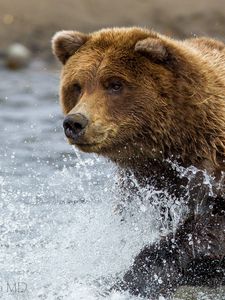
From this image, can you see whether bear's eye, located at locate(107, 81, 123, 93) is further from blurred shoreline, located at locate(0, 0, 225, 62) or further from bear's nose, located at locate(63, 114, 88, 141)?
blurred shoreline, located at locate(0, 0, 225, 62)

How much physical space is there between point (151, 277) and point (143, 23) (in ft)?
31.5

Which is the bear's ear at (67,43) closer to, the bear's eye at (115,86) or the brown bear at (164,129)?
the brown bear at (164,129)

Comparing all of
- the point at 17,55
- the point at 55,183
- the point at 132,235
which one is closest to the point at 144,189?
the point at 132,235

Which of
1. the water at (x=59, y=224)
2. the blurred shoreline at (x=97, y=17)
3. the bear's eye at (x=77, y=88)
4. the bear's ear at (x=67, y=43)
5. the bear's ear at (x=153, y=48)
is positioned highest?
the bear's ear at (x=153, y=48)

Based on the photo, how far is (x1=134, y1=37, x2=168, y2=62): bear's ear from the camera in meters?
6.72

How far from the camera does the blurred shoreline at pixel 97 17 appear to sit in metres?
15.9

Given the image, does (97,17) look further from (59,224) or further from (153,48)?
(153,48)

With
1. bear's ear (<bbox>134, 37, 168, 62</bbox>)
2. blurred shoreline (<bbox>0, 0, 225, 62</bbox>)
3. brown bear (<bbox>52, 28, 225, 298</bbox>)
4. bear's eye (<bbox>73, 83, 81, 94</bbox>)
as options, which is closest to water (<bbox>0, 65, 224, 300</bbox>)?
brown bear (<bbox>52, 28, 225, 298</bbox>)

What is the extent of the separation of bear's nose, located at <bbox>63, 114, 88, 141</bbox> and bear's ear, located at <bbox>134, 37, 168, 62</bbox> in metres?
0.64

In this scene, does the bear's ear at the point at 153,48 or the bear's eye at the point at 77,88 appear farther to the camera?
the bear's eye at the point at 77,88

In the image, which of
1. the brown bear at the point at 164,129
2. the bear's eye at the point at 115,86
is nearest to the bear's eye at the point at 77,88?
the brown bear at the point at 164,129

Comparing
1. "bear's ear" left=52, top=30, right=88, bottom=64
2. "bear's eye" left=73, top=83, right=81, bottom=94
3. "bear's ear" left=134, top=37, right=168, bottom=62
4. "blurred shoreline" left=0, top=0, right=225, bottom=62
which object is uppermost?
"bear's ear" left=134, top=37, right=168, bottom=62

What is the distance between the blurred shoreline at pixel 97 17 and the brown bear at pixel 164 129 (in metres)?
8.75
